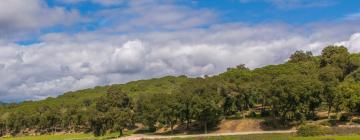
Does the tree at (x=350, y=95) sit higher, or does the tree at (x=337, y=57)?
the tree at (x=337, y=57)

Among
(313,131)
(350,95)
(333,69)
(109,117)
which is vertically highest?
(333,69)

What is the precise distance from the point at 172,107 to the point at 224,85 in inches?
567

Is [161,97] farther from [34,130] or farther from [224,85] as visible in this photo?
[34,130]

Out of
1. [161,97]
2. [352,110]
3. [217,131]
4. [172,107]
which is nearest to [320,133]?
[352,110]

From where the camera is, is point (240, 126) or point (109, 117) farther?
point (109, 117)

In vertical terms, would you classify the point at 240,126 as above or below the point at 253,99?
below

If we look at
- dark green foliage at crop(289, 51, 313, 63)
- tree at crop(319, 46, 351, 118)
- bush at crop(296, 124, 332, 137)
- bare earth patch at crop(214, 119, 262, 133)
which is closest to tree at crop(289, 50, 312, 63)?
dark green foliage at crop(289, 51, 313, 63)

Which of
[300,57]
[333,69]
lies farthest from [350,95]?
[300,57]

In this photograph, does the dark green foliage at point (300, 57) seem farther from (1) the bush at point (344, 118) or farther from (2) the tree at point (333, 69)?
(1) the bush at point (344, 118)

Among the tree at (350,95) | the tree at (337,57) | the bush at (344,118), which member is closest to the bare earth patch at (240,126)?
the bush at (344,118)

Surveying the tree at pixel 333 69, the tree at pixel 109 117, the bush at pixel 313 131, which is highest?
the tree at pixel 333 69

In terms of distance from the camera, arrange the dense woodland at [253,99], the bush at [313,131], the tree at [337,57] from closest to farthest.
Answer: the bush at [313,131] → the dense woodland at [253,99] → the tree at [337,57]

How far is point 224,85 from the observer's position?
112 m

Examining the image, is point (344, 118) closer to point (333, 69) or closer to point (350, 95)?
point (350, 95)
